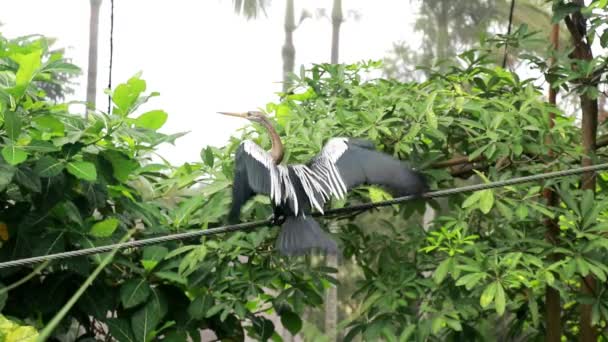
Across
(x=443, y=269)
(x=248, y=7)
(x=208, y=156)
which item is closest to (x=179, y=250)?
(x=208, y=156)

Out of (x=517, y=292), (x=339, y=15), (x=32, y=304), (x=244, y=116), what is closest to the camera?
(x=32, y=304)

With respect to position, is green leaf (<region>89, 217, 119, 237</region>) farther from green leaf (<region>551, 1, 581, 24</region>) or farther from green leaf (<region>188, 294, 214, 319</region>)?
green leaf (<region>551, 1, 581, 24</region>)

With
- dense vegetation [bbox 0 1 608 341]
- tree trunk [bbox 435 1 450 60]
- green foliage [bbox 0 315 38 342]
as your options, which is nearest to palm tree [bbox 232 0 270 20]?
tree trunk [bbox 435 1 450 60]

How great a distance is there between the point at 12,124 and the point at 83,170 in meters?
0.27

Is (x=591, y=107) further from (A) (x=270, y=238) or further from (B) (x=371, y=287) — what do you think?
(A) (x=270, y=238)

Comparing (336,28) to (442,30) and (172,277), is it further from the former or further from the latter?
(172,277)

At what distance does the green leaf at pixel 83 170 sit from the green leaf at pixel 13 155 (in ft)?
0.58

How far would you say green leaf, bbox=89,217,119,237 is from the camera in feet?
9.61

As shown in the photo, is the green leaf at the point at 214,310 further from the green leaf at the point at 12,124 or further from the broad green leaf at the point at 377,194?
the green leaf at the point at 12,124

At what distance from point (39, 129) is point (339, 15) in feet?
29.5

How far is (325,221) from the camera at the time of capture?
3.25 m

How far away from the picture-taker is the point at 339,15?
11461 millimetres

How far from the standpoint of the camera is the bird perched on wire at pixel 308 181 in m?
2.40

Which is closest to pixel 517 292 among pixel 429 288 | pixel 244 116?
pixel 429 288
